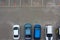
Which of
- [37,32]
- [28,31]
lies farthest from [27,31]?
[37,32]

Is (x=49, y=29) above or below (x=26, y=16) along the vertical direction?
below

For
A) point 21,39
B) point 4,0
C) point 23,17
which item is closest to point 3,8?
point 4,0

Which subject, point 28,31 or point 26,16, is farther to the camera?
point 26,16

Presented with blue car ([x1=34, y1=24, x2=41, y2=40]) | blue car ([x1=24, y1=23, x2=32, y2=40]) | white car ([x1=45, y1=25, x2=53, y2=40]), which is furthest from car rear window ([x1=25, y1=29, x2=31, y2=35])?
white car ([x1=45, y1=25, x2=53, y2=40])

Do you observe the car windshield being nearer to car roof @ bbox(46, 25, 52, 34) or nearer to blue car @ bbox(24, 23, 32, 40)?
blue car @ bbox(24, 23, 32, 40)

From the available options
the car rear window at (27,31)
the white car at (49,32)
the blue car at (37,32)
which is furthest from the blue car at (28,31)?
the white car at (49,32)

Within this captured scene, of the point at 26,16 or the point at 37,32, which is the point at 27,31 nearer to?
the point at 37,32

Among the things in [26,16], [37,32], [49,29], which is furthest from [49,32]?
[26,16]

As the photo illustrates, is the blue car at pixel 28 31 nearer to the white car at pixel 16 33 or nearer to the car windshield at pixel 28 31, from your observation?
the car windshield at pixel 28 31

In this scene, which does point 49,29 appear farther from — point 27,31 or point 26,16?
point 26,16
